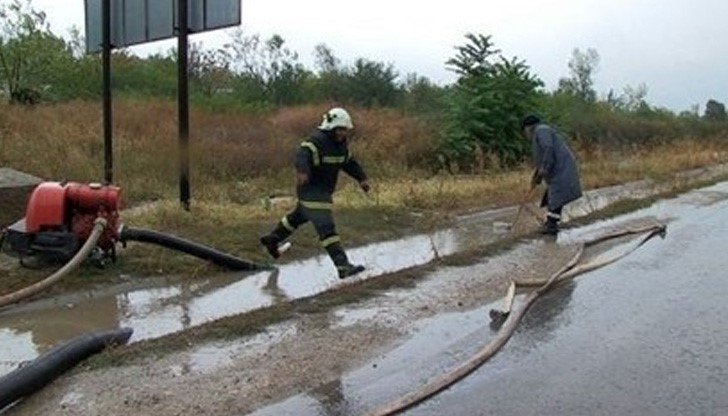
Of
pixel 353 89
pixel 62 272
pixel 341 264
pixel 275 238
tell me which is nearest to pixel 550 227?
pixel 275 238

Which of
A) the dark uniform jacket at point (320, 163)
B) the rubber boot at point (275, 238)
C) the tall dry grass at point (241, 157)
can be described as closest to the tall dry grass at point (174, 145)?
the tall dry grass at point (241, 157)

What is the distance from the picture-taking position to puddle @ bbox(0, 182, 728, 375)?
20.9 feet

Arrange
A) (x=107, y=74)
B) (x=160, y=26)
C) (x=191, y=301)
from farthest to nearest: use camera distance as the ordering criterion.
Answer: (x=160, y=26)
(x=107, y=74)
(x=191, y=301)

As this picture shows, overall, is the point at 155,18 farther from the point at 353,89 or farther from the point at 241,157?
the point at 353,89

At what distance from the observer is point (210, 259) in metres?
8.63

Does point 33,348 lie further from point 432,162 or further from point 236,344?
point 432,162

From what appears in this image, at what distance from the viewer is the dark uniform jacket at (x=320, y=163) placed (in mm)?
7930

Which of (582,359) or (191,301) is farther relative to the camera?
(191,301)

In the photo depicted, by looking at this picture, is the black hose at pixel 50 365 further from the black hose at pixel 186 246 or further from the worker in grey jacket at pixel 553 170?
the worker in grey jacket at pixel 553 170

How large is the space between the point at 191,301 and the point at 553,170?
5.73m

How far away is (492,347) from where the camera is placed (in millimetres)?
5684

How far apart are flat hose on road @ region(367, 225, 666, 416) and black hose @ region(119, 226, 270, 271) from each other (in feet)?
9.76

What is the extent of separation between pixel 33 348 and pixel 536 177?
284 inches

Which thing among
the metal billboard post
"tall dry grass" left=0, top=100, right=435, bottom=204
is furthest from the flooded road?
"tall dry grass" left=0, top=100, right=435, bottom=204
